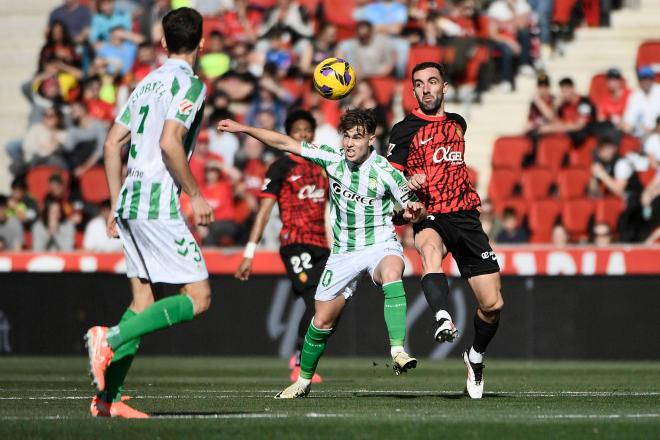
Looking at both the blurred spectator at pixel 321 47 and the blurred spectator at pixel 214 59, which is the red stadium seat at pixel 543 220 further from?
the blurred spectator at pixel 214 59

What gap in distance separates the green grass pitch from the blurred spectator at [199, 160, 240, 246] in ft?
11.5

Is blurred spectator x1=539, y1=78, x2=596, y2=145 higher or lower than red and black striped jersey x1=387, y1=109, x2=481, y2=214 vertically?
lower

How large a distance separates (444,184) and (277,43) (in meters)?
11.1

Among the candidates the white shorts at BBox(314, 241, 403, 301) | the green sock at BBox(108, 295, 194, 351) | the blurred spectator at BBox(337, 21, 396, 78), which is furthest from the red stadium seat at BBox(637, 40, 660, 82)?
the green sock at BBox(108, 295, 194, 351)

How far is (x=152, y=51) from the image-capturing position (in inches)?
837

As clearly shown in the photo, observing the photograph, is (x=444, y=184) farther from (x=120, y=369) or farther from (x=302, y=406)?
(x=120, y=369)

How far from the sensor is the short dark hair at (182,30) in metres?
7.22

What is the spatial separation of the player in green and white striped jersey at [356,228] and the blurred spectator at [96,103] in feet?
38.4

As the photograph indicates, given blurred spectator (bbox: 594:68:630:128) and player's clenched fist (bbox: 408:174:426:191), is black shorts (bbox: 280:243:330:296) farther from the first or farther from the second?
blurred spectator (bbox: 594:68:630:128)

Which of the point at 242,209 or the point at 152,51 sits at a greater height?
the point at 152,51

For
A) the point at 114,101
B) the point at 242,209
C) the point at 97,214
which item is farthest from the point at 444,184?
the point at 114,101

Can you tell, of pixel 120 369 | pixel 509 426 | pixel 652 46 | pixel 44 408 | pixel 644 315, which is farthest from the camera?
pixel 652 46

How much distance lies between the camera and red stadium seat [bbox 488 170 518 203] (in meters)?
18.6

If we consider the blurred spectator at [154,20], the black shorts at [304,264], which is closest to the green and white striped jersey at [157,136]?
the black shorts at [304,264]
